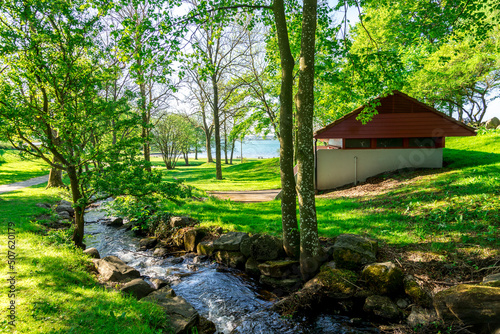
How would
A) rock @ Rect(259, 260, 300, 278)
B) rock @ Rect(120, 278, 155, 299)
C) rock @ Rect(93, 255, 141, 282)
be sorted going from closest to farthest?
rock @ Rect(120, 278, 155, 299), rock @ Rect(93, 255, 141, 282), rock @ Rect(259, 260, 300, 278)

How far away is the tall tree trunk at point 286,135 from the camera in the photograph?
23.2ft

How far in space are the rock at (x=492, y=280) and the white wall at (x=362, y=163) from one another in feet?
34.7

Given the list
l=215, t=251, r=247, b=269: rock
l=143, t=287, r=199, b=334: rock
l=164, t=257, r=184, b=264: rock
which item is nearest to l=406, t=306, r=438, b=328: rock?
l=143, t=287, r=199, b=334: rock

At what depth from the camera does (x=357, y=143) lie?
15523mm

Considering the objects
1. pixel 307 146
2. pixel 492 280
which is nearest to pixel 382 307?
pixel 492 280

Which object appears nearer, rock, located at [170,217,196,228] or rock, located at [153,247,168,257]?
rock, located at [153,247,168,257]

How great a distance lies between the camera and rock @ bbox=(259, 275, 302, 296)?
22.3 feet

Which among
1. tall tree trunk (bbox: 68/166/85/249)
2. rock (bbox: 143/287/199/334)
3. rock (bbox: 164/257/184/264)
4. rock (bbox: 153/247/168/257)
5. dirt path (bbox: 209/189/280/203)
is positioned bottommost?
rock (bbox: 164/257/184/264)

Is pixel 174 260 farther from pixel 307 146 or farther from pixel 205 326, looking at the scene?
pixel 307 146

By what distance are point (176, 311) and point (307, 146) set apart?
4636mm

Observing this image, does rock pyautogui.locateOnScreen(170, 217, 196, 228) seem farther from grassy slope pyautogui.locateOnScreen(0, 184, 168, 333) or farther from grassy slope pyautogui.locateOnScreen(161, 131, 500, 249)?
grassy slope pyautogui.locateOnScreen(0, 184, 168, 333)

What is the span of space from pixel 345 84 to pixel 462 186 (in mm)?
5899

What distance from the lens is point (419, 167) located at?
14703 millimetres

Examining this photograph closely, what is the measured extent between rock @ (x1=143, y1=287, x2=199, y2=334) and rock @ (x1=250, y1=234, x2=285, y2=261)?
104 inches
